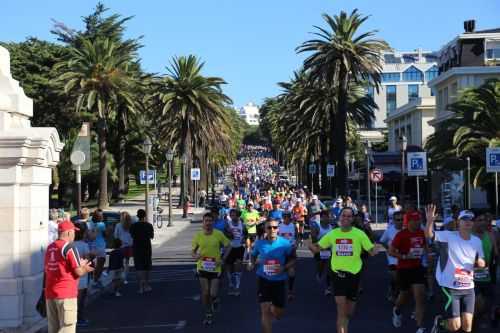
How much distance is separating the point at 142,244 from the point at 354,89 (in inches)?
1756

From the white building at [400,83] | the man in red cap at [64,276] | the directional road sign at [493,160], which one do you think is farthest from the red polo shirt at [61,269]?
the white building at [400,83]

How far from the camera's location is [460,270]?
9.55 m

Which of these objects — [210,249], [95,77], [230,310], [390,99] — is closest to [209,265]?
[210,249]

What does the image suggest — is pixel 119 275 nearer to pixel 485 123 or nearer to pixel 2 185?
pixel 2 185

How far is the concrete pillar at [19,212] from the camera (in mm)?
12086

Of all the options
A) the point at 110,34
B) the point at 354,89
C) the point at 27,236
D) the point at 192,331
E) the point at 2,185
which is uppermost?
the point at 110,34

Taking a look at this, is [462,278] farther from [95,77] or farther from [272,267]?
[95,77]

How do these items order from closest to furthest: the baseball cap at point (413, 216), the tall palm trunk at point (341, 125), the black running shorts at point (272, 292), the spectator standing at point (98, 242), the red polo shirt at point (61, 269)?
the red polo shirt at point (61, 269), the black running shorts at point (272, 292), the baseball cap at point (413, 216), the spectator standing at point (98, 242), the tall palm trunk at point (341, 125)

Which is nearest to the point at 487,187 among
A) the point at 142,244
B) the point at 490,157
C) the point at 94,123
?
the point at 490,157

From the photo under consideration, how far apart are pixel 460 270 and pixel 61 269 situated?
4588 millimetres

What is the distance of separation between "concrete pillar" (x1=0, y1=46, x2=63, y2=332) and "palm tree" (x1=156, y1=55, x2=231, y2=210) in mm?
41866

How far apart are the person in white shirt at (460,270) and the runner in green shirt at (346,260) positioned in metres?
0.95

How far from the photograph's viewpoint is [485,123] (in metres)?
44.9

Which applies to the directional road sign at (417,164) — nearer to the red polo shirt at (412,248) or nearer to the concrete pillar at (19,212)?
the red polo shirt at (412,248)
